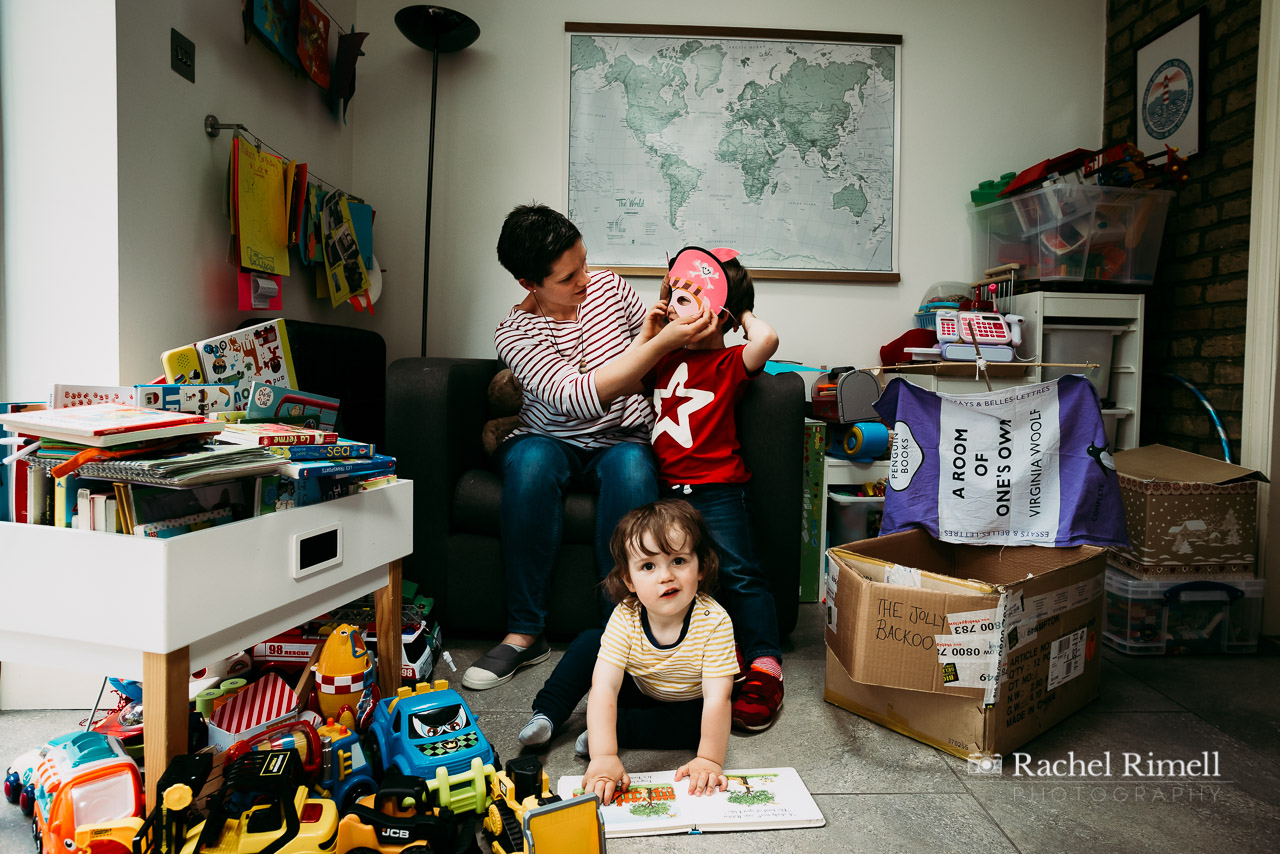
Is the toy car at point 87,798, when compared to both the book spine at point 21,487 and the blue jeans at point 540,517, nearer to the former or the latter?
the book spine at point 21,487

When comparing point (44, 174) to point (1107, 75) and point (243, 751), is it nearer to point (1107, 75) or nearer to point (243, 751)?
point (243, 751)

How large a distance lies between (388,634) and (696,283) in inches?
35.8

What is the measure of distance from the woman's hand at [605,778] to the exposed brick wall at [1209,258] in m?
1.88

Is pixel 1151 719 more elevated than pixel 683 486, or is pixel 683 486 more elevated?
pixel 683 486

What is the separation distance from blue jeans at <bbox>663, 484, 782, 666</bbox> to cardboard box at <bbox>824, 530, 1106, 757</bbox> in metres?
0.14

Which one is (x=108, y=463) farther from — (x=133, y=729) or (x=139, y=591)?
(x=133, y=729)

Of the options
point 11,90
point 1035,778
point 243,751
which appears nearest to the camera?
point 243,751

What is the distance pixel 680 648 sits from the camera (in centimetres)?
120

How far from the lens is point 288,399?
4.23 ft

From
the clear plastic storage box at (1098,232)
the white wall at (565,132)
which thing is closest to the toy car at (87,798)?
the white wall at (565,132)

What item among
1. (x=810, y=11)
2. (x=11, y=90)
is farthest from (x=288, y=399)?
(x=810, y=11)

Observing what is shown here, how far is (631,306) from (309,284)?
1.01 metres

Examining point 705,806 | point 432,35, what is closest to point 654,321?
point 705,806

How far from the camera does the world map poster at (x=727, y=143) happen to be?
101 inches
